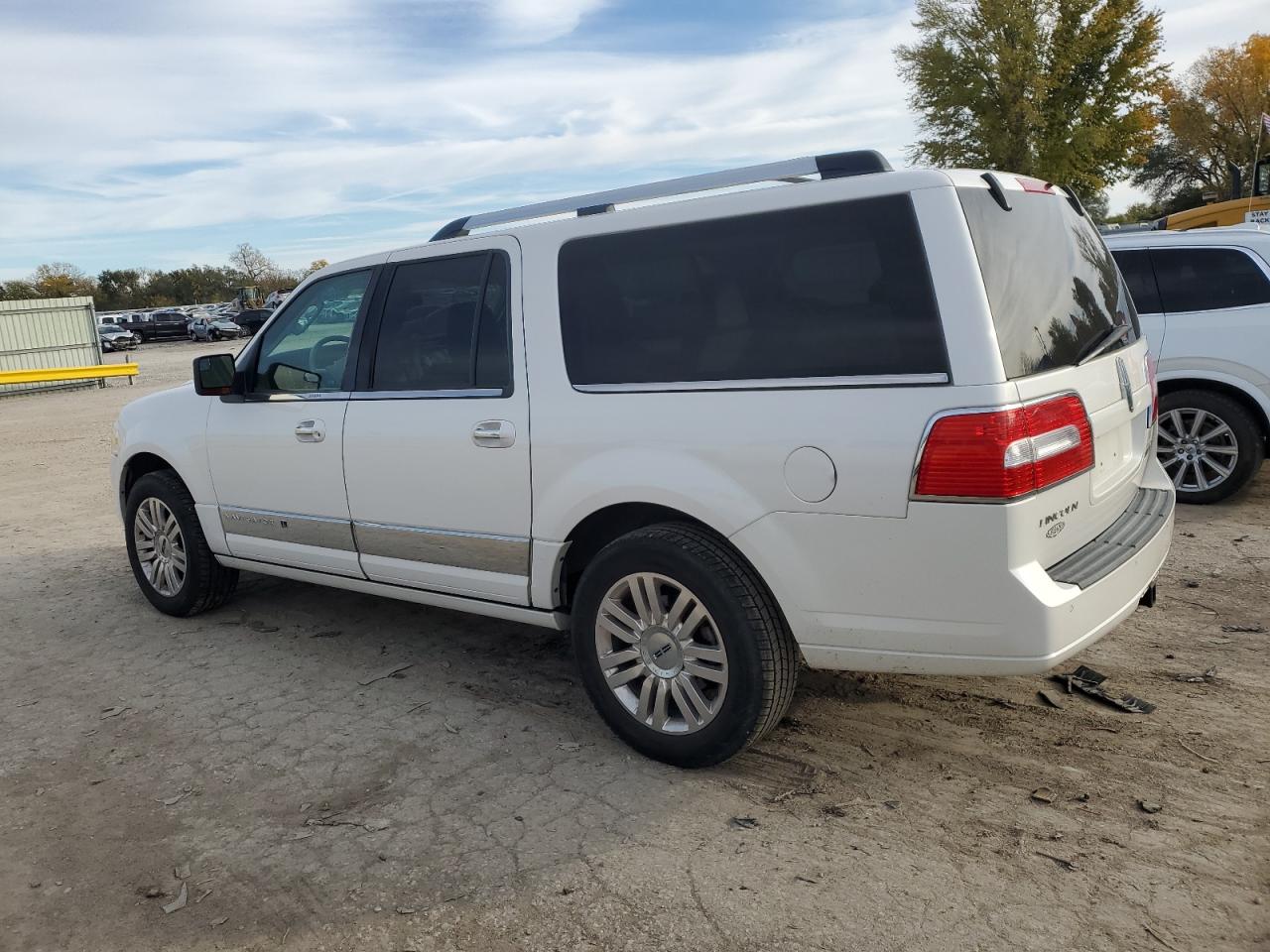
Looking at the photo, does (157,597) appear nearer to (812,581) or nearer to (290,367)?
(290,367)

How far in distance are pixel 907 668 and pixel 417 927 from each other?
1644 mm

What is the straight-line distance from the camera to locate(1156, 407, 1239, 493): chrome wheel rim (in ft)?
22.8

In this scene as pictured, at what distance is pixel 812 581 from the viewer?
3260mm

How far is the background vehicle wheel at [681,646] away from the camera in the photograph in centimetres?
341

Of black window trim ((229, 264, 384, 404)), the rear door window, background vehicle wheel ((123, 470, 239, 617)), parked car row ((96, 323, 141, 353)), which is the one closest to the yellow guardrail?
background vehicle wheel ((123, 470, 239, 617))

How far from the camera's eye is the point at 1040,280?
331 cm

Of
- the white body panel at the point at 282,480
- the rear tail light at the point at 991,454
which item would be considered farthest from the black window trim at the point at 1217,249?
the white body panel at the point at 282,480

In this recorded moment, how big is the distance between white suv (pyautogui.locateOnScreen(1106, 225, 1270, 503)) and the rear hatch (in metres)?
3.38

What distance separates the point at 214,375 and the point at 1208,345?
244 inches

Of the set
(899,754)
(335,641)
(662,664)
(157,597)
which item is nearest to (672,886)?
(662,664)

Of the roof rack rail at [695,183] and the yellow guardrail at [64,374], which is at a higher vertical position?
the roof rack rail at [695,183]

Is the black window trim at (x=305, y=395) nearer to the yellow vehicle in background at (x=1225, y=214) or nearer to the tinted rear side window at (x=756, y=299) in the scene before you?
the tinted rear side window at (x=756, y=299)

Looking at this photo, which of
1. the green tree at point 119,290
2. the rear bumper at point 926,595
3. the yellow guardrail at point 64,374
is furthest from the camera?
the green tree at point 119,290

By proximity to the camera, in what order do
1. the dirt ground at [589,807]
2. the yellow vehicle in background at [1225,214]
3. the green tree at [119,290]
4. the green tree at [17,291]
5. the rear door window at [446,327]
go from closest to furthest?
the dirt ground at [589,807]
the rear door window at [446,327]
the yellow vehicle in background at [1225,214]
the green tree at [17,291]
the green tree at [119,290]
